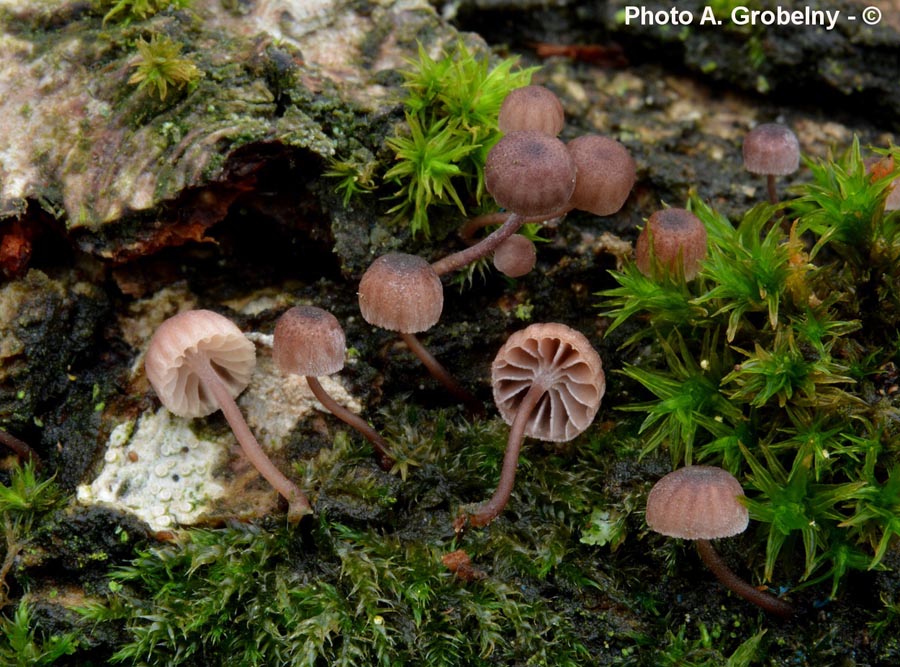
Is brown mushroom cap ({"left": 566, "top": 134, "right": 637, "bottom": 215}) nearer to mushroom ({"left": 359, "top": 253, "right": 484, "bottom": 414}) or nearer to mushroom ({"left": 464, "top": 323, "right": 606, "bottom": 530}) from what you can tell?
mushroom ({"left": 464, "top": 323, "right": 606, "bottom": 530})

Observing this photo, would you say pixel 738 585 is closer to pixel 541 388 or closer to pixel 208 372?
pixel 541 388

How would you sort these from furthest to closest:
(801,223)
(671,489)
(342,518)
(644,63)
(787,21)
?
(644,63), (787,21), (801,223), (342,518), (671,489)

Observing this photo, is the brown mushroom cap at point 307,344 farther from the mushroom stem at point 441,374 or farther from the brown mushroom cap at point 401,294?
the mushroom stem at point 441,374

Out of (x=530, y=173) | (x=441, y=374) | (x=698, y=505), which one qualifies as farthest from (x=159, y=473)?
(x=698, y=505)

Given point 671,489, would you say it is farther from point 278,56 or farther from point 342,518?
point 278,56

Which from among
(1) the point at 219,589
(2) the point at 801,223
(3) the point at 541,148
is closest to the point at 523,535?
(1) the point at 219,589

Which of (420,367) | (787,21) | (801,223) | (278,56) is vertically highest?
(278,56)

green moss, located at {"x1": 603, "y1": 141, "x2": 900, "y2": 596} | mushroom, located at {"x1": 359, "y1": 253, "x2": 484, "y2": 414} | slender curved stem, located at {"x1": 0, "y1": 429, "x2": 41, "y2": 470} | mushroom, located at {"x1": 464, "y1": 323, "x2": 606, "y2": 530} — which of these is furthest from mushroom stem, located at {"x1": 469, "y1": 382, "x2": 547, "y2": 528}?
slender curved stem, located at {"x1": 0, "y1": 429, "x2": 41, "y2": 470}
